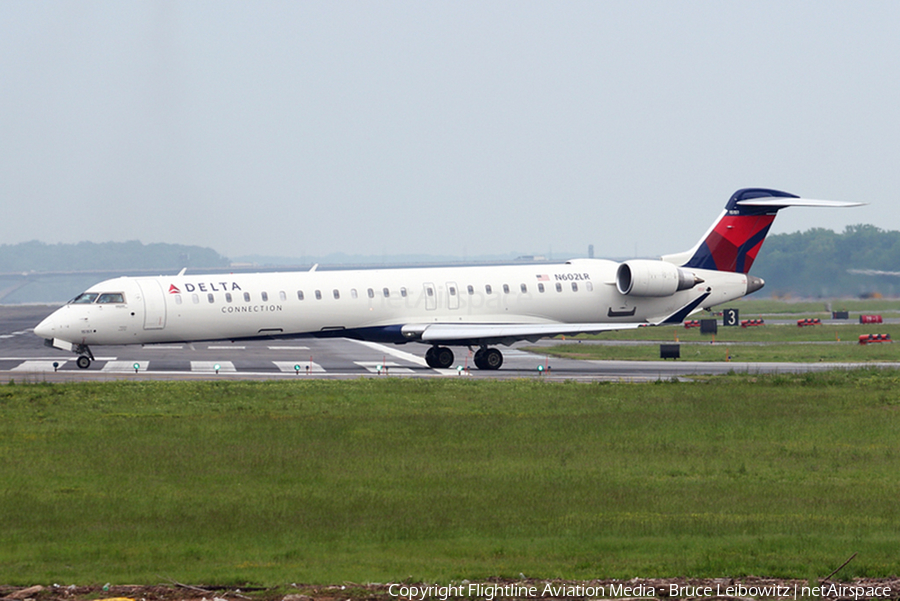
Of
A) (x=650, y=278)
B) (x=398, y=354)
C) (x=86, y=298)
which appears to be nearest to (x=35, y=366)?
(x=86, y=298)

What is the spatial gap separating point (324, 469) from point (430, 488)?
7.00 feet

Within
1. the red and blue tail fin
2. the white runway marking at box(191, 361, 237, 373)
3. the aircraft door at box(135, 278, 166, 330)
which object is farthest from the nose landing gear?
the red and blue tail fin

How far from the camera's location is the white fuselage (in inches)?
1280

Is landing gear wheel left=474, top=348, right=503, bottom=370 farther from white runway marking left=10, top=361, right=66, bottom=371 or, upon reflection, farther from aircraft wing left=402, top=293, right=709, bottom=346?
white runway marking left=10, top=361, right=66, bottom=371

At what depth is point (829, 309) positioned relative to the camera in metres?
87.1

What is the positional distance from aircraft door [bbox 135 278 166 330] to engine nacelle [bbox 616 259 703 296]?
15773mm

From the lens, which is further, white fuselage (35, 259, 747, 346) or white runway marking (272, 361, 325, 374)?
white runway marking (272, 361, 325, 374)

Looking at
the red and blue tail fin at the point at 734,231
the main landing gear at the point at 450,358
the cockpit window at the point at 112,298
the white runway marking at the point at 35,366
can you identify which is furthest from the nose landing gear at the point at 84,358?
the red and blue tail fin at the point at 734,231

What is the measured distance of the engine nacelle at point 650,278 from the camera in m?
36.4

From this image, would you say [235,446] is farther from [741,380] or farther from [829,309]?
[829,309]

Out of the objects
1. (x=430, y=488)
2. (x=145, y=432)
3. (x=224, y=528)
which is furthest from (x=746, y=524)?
(x=145, y=432)

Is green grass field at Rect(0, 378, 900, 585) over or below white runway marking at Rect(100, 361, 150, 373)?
below

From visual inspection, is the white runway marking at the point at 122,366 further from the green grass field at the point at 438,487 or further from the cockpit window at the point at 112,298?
the green grass field at the point at 438,487

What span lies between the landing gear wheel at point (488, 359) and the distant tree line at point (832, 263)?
1385 inches
